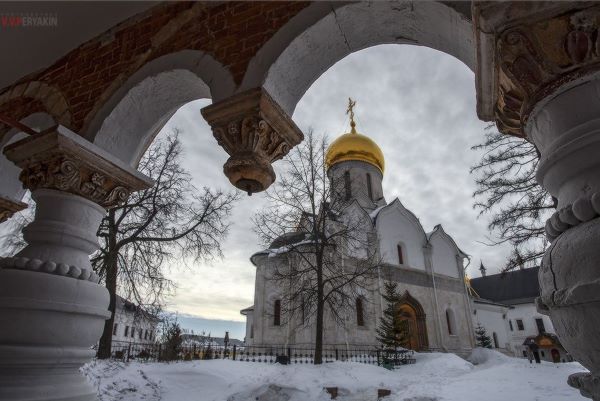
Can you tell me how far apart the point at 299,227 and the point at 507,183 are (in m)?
6.47

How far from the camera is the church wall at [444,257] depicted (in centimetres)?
2000

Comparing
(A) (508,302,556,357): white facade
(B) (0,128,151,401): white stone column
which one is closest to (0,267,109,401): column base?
(B) (0,128,151,401): white stone column

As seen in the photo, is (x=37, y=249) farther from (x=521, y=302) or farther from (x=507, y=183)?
(x=521, y=302)

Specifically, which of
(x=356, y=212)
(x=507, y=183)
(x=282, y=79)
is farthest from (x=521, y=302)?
(x=282, y=79)

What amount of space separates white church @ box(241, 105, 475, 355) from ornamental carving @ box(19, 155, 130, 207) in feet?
36.6

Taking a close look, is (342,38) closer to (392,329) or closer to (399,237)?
(392,329)

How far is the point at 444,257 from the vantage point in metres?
20.5

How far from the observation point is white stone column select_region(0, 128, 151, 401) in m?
2.23

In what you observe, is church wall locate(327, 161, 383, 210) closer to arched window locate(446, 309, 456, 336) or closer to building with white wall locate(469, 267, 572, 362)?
arched window locate(446, 309, 456, 336)

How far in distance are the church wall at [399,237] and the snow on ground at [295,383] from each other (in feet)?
25.2

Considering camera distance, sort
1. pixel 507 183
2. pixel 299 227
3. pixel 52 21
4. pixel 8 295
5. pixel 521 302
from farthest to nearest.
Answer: pixel 521 302
pixel 299 227
pixel 507 183
pixel 52 21
pixel 8 295

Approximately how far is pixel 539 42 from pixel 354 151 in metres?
19.2

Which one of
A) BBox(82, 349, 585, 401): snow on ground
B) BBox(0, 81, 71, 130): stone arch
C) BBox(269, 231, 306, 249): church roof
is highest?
BBox(269, 231, 306, 249): church roof

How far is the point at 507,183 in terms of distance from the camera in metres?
10.1
